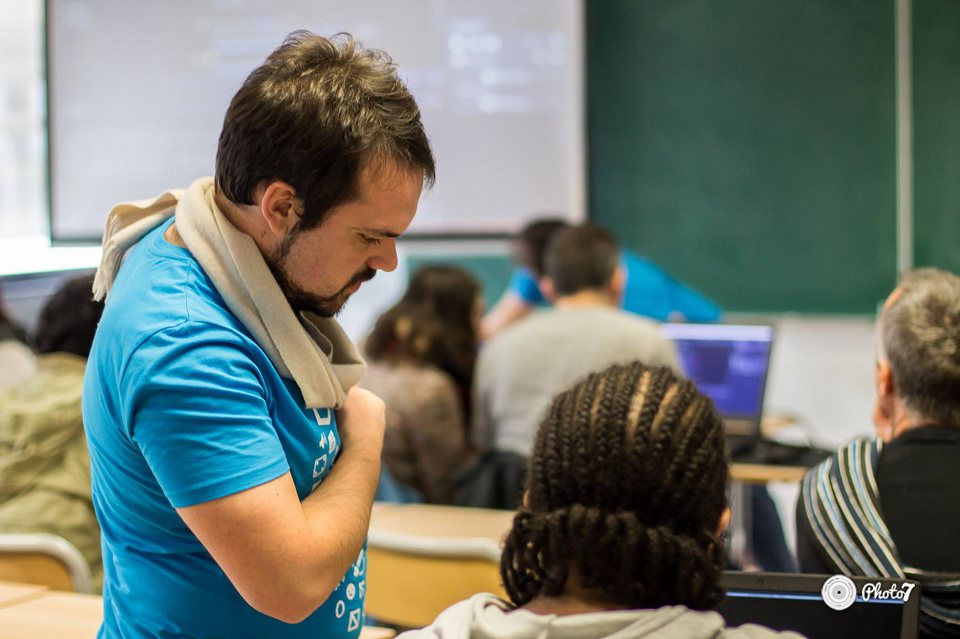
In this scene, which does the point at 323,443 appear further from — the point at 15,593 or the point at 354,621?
the point at 15,593

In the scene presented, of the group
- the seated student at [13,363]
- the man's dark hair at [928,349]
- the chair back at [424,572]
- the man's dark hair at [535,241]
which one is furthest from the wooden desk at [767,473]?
the seated student at [13,363]

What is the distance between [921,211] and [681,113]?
1.18 metres

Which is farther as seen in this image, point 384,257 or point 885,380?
point 885,380

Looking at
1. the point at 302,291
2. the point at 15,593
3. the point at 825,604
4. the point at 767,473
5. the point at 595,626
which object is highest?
the point at 302,291

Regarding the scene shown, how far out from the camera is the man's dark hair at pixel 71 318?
99.0 inches

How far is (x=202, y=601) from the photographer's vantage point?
46.9 inches

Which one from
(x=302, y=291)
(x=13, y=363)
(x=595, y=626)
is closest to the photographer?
(x=595, y=626)

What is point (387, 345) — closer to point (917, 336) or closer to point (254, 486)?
point (917, 336)

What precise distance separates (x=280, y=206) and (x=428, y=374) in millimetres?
2166

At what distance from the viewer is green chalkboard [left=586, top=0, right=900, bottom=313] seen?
4.82m

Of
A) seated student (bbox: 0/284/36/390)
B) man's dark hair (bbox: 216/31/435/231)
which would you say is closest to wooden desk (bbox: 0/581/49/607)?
man's dark hair (bbox: 216/31/435/231)

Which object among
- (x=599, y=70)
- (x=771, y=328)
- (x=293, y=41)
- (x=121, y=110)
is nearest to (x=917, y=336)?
(x=293, y=41)

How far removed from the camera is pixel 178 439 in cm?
106

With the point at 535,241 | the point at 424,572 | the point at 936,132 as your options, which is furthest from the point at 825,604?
the point at 936,132
